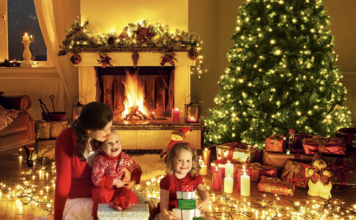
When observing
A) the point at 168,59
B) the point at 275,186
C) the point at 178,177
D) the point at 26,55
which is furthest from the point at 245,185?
the point at 26,55

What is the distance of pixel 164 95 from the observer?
4.82 meters

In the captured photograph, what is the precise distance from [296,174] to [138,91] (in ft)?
7.95

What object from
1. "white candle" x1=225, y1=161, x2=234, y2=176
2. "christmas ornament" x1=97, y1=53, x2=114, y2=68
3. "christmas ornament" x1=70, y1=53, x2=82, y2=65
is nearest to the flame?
"christmas ornament" x1=97, y1=53, x2=114, y2=68

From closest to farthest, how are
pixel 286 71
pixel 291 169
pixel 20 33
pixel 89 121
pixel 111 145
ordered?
1. pixel 89 121
2. pixel 111 145
3. pixel 291 169
4. pixel 286 71
5. pixel 20 33

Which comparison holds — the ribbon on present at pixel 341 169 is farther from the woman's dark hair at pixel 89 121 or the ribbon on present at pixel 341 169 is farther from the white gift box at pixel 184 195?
the woman's dark hair at pixel 89 121

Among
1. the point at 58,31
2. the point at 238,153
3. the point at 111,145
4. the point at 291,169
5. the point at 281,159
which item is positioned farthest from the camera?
the point at 58,31

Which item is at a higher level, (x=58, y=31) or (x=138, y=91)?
(x=58, y=31)

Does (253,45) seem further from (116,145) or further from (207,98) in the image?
(116,145)

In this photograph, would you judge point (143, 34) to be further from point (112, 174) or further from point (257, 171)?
point (112, 174)

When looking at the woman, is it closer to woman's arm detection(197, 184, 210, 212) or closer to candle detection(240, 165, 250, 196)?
woman's arm detection(197, 184, 210, 212)

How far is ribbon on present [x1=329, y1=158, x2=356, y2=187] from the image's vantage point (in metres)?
3.04

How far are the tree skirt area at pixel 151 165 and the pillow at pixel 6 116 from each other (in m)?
1.43

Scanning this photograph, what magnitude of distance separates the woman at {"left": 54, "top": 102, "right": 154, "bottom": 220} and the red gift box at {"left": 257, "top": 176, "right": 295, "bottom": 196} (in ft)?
5.38

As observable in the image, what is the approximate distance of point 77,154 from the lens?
1.92m
